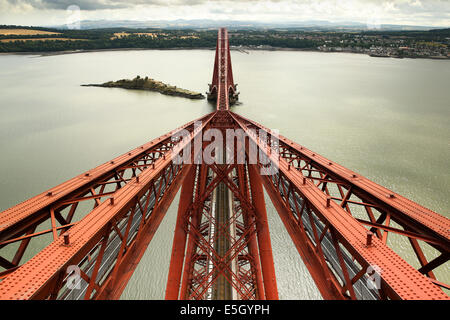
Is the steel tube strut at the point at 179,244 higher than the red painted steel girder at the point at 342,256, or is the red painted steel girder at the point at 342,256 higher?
the red painted steel girder at the point at 342,256

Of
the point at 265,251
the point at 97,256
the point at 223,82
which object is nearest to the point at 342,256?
the point at 265,251

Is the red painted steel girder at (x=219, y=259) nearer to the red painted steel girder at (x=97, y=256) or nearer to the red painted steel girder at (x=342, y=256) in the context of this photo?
the red painted steel girder at (x=97, y=256)

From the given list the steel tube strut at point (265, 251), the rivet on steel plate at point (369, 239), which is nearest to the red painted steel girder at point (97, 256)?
the steel tube strut at point (265, 251)

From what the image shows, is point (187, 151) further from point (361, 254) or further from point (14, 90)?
point (14, 90)
